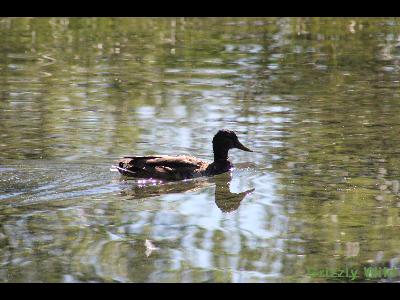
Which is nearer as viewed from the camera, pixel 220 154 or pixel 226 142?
pixel 220 154

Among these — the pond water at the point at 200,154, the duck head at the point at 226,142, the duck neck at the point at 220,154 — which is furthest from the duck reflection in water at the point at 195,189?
the duck head at the point at 226,142

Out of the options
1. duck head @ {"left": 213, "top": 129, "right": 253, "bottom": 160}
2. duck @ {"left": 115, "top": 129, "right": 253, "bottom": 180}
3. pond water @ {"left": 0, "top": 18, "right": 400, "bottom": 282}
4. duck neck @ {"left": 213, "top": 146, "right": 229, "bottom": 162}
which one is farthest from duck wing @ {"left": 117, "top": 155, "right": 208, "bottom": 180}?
duck head @ {"left": 213, "top": 129, "right": 253, "bottom": 160}

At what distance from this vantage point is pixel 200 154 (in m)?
12.1

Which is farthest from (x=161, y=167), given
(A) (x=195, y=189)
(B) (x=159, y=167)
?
(A) (x=195, y=189)

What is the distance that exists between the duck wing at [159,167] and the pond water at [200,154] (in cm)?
16

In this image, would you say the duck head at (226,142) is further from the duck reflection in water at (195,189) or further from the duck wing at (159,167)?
the duck wing at (159,167)

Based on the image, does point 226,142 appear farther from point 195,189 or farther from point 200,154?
point 195,189

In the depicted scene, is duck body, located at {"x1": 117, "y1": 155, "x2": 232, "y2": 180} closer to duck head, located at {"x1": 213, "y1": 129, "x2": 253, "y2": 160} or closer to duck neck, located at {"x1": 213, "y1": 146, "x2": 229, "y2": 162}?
duck neck, located at {"x1": 213, "y1": 146, "x2": 229, "y2": 162}

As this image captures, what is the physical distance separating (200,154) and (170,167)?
4.49ft

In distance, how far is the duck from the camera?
10.7 metres

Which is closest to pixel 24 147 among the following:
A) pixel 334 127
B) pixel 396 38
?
pixel 334 127

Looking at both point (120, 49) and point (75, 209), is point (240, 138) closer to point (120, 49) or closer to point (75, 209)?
point (75, 209)

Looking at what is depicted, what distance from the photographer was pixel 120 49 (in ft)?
66.1
